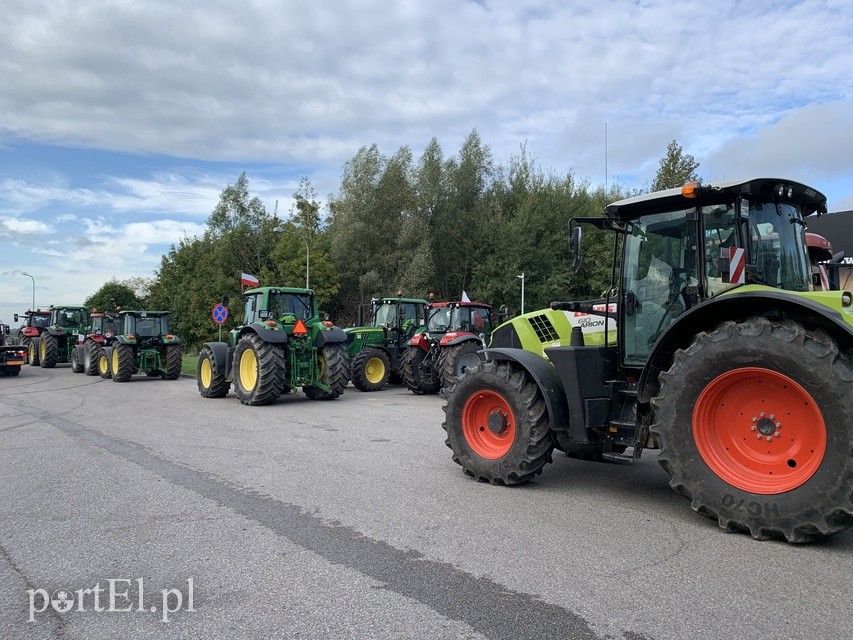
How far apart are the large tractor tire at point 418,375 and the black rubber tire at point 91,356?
1183 cm

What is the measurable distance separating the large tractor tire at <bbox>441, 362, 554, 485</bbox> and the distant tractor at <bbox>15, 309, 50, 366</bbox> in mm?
26098

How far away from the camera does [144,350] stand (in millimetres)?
19453

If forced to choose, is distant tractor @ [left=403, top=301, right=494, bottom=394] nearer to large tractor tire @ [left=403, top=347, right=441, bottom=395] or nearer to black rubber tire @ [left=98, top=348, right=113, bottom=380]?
large tractor tire @ [left=403, top=347, right=441, bottom=395]

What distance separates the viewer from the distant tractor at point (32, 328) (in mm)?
26984

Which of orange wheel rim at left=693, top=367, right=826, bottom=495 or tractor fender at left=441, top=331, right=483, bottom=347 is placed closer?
orange wheel rim at left=693, top=367, right=826, bottom=495

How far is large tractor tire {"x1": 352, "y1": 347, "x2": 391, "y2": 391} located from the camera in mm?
15920

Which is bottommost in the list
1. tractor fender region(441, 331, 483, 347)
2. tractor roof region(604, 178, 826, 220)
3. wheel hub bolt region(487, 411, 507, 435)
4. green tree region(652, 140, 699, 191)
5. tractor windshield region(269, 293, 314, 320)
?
wheel hub bolt region(487, 411, 507, 435)

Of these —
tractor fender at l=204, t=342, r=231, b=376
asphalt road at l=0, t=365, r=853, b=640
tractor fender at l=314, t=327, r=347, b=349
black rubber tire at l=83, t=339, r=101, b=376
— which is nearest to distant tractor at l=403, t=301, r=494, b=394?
tractor fender at l=314, t=327, r=347, b=349

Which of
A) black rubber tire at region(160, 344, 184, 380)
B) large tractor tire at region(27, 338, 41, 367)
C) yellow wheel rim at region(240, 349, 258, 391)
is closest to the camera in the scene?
yellow wheel rim at region(240, 349, 258, 391)

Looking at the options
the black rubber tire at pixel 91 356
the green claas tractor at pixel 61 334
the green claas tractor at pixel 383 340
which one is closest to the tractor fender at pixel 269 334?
the green claas tractor at pixel 383 340

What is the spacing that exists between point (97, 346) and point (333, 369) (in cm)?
1173

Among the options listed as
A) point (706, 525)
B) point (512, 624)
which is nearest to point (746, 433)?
point (706, 525)

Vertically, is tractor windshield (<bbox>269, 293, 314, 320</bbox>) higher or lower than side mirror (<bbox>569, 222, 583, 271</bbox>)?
lower

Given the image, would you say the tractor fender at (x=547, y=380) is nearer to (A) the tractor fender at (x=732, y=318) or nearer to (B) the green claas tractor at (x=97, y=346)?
(A) the tractor fender at (x=732, y=318)
